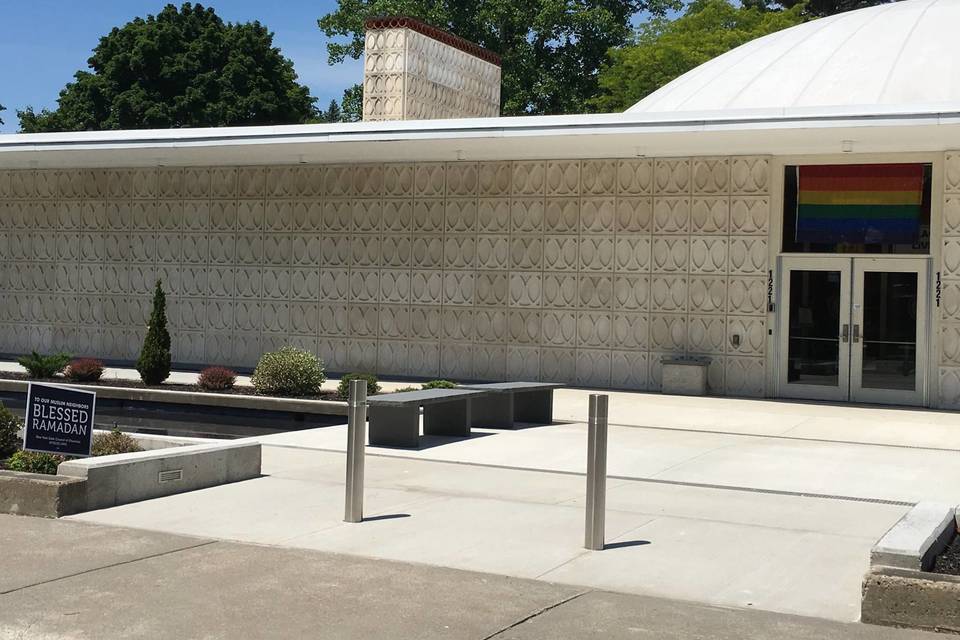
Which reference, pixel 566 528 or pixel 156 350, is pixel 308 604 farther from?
pixel 156 350

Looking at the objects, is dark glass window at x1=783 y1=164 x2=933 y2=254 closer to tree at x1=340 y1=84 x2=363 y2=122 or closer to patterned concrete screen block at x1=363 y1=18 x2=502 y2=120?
patterned concrete screen block at x1=363 y1=18 x2=502 y2=120

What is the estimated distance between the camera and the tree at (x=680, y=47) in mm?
42938

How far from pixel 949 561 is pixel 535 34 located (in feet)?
151

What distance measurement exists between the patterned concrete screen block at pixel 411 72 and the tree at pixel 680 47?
16.8 metres

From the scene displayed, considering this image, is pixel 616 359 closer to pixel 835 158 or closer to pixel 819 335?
pixel 819 335

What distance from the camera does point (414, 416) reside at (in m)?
13.9

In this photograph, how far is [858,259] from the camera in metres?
20.2

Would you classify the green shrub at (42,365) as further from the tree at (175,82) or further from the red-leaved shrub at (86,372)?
the tree at (175,82)

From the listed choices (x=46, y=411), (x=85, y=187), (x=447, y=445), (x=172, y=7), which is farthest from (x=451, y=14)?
(x=46, y=411)

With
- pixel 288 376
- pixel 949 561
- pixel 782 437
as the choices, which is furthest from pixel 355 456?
pixel 288 376

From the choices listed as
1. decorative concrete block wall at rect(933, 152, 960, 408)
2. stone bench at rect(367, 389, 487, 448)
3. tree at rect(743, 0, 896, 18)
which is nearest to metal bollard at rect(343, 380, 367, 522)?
stone bench at rect(367, 389, 487, 448)

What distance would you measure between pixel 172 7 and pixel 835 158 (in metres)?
40.0

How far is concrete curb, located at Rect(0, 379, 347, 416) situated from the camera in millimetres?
16984

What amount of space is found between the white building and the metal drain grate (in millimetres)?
10590
